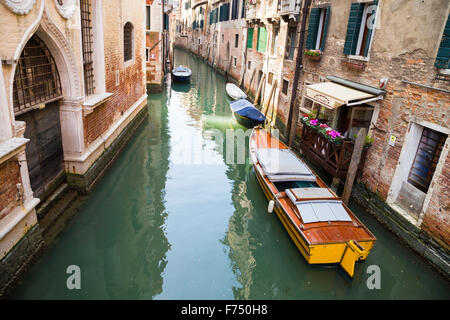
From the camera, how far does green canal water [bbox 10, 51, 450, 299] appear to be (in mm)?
4320

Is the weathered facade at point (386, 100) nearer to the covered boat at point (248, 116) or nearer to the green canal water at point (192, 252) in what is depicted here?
the green canal water at point (192, 252)

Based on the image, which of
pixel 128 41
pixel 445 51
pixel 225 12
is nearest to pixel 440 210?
pixel 445 51

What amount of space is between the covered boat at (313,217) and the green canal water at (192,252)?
0.31m

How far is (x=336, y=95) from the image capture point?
6.53 metres

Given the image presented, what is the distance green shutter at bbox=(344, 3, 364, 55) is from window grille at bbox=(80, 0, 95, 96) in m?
5.35

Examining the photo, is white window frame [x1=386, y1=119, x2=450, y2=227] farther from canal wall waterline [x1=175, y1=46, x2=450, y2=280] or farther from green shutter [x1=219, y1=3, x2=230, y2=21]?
green shutter [x1=219, y1=3, x2=230, y2=21]

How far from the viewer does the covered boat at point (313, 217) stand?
181 inches

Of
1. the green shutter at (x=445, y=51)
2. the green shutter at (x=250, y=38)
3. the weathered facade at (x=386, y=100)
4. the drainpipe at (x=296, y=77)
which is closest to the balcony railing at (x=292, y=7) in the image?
the weathered facade at (x=386, y=100)

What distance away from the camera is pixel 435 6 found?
189 inches

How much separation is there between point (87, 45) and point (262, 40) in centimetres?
991

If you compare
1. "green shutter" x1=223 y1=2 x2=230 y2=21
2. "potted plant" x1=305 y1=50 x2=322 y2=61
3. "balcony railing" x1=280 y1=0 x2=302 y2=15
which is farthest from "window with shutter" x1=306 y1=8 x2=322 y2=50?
"green shutter" x1=223 y1=2 x2=230 y2=21

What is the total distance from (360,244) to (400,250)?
1092mm

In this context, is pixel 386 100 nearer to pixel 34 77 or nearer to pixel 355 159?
pixel 355 159
